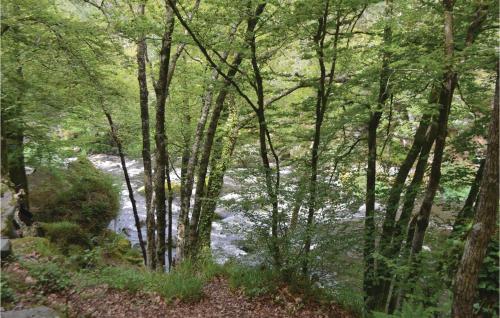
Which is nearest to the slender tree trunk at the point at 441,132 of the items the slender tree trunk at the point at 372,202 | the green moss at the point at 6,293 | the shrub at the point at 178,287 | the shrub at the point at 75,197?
the slender tree trunk at the point at 372,202

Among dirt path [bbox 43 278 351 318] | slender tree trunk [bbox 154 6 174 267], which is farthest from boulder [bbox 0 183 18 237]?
slender tree trunk [bbox 154 6 174 267]

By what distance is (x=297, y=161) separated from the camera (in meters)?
7.21

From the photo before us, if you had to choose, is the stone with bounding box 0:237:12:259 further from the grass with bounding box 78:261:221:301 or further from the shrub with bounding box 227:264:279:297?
the shrub with bounding box 227:264:279:297

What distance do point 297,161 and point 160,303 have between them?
3505mm

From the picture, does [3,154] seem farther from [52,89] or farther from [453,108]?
[453,108]

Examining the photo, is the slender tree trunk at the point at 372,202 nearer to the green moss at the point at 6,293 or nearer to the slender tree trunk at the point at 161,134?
the slender tree trunk at the point at 161,134

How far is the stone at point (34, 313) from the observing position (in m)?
3.73

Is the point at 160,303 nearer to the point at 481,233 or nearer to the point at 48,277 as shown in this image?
the point at 48,277

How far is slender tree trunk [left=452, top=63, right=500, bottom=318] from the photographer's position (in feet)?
10.2

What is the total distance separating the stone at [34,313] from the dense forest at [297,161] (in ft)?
0.07

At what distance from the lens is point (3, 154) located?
281 inches

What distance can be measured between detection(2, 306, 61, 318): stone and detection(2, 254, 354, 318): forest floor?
18 centimetres

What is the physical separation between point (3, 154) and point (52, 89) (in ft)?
6.19

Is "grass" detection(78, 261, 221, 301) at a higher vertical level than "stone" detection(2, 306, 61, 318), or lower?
lower
